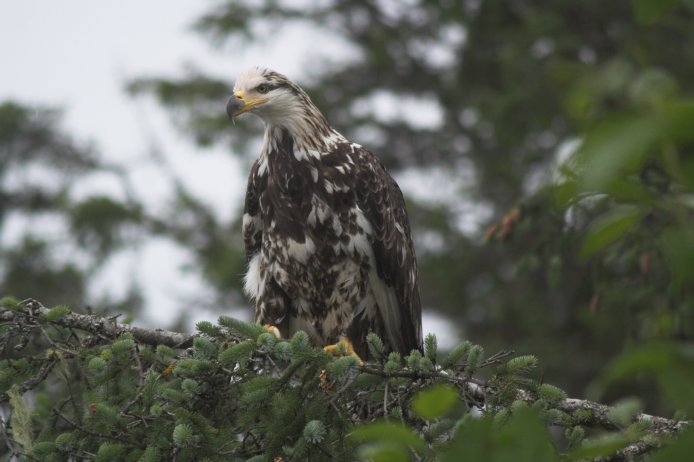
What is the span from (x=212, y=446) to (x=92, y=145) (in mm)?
8876

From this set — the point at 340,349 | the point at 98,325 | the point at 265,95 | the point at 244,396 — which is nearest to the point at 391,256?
the point at 340,349

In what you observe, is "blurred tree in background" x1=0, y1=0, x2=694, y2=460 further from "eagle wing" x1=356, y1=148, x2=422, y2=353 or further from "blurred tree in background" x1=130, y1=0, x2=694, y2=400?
"eagle wing" x1=356, y1=148, x2=422, y2=353

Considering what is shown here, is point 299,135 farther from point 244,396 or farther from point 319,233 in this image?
point 244,396

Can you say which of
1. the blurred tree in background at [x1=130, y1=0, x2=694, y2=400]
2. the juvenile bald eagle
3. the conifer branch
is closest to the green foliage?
the conifer branch

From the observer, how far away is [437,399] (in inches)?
52.4

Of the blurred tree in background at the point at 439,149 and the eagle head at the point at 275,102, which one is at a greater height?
the blurred tree in background at the point at 439,149

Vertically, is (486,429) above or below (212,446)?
below

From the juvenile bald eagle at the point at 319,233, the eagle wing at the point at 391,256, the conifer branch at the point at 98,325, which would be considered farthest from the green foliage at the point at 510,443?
the eagle wing at the point at 391,256

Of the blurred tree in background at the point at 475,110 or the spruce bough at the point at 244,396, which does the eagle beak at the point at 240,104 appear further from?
the blurred tree in background at the point at 475,110

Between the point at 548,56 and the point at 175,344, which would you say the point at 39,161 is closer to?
the point at 548,56

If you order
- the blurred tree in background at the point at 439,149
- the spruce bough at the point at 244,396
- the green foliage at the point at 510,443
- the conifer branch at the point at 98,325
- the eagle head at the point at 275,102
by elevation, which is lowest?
the green foliage at the point at 510,443

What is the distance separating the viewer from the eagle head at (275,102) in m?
5.50

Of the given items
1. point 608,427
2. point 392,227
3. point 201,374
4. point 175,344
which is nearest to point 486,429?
point 201,374

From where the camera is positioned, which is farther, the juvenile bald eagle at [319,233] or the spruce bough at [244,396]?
the juvenile bald eagle at [319,233]
